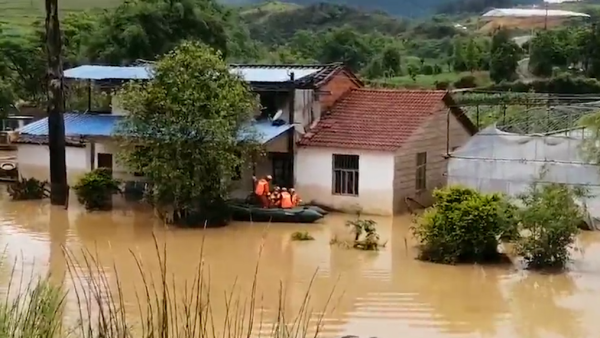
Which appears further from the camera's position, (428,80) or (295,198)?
(428,80)

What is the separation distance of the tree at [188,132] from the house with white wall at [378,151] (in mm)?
2113

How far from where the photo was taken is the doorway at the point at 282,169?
2042cm

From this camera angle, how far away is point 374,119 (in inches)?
795

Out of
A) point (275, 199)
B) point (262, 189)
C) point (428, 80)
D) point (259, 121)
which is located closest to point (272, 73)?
point (259, 121)

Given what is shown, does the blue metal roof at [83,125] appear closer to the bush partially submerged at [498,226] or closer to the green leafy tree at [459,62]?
the bush partially submerged at [498,226]

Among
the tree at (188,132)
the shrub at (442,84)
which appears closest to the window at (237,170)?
the tree at (188,132)

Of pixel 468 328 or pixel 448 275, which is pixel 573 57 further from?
pixel 468 328

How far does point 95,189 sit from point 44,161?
3646 mm

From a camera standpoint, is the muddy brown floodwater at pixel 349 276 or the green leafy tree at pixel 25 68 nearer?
→ the muddy brown floodwater at pixel 349 276

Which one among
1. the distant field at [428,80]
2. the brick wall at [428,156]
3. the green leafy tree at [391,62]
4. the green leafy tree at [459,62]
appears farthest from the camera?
the green leafy tree at [391,62]

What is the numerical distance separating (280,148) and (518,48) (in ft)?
68.4

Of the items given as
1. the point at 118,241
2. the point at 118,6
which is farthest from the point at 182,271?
the point at 118,6

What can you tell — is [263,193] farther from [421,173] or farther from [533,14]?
[533,14]

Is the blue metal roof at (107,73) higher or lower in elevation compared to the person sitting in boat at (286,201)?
higher
